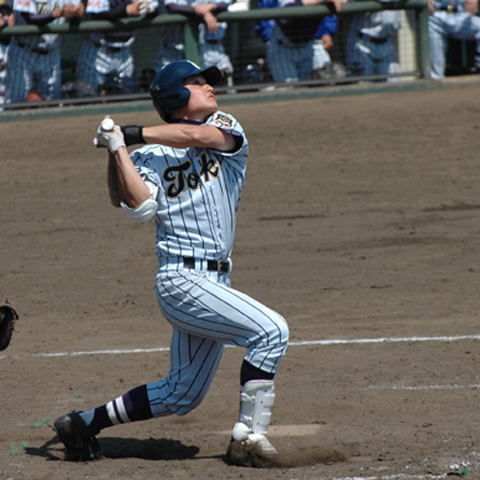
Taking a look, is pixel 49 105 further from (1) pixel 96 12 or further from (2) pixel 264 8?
(2) pixel 264 8

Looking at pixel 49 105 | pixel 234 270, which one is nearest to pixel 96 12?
pixel 49 105

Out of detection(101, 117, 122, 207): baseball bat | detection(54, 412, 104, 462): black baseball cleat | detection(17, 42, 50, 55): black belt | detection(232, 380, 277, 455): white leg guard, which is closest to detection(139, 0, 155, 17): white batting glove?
detection(17, 42, 50, 55): black belt

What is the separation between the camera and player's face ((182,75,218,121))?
3.40m

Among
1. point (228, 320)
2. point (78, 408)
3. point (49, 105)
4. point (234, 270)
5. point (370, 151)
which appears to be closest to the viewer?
point (228, 320)

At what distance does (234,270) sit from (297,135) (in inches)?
140

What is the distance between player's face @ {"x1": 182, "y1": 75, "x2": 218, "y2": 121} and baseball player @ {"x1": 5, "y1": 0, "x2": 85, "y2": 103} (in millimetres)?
7263

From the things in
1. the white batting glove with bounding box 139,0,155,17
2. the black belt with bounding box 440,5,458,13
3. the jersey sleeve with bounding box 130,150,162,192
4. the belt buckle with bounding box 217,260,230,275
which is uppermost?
the white batting glove with bounding box 139,0,155,17

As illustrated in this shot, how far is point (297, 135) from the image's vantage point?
34.0 feet

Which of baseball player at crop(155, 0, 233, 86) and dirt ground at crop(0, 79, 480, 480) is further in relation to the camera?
baseball player at crop(155, 0, 233, 86)

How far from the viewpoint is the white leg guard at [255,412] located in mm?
3314

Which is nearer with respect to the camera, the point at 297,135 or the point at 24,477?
the point at 24,477

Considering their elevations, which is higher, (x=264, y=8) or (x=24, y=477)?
(x=264, y=8)

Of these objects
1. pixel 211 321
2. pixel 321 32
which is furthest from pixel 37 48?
pixel 211 321

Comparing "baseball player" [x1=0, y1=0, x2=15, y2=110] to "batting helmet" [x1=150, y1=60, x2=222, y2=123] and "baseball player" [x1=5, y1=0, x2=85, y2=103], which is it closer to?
"baseball player" [x1=5, y1=0, x2=85, y2=103]
